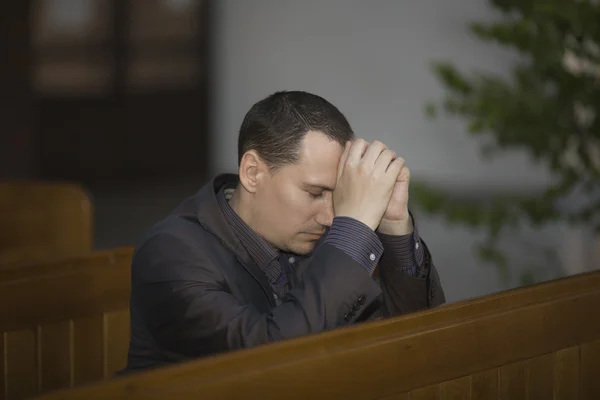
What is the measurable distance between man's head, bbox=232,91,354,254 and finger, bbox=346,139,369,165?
0.07 m

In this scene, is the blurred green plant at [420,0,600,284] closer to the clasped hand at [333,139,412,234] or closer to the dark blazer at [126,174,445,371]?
the dark blazer at [126,174,445,371]

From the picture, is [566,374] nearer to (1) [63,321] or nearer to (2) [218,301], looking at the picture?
(2) [218,301]

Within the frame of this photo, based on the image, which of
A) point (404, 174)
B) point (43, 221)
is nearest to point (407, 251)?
point (404, 174)

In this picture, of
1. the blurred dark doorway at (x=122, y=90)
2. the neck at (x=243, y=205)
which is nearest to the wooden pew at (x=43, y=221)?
the neck at (x=243, y=205)

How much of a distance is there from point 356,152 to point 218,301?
1.17 ft

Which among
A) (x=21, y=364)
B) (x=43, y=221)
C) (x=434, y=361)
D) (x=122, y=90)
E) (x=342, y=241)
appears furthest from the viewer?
(x=122, y=90)

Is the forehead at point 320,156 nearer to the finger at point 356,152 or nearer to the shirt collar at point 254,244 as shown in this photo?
the finger at point 356,152

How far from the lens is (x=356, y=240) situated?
1.65 metres

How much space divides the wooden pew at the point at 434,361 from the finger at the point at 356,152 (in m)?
0.30

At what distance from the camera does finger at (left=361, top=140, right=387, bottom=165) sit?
1.66 meters

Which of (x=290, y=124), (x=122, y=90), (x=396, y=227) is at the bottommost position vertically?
(x=122, y=90)

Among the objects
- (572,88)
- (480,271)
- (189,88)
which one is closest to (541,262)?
(480,271)

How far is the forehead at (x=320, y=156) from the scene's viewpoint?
1750mm

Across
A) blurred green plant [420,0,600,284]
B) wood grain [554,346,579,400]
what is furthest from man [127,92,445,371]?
blurred green plant [420,0,600,284]
